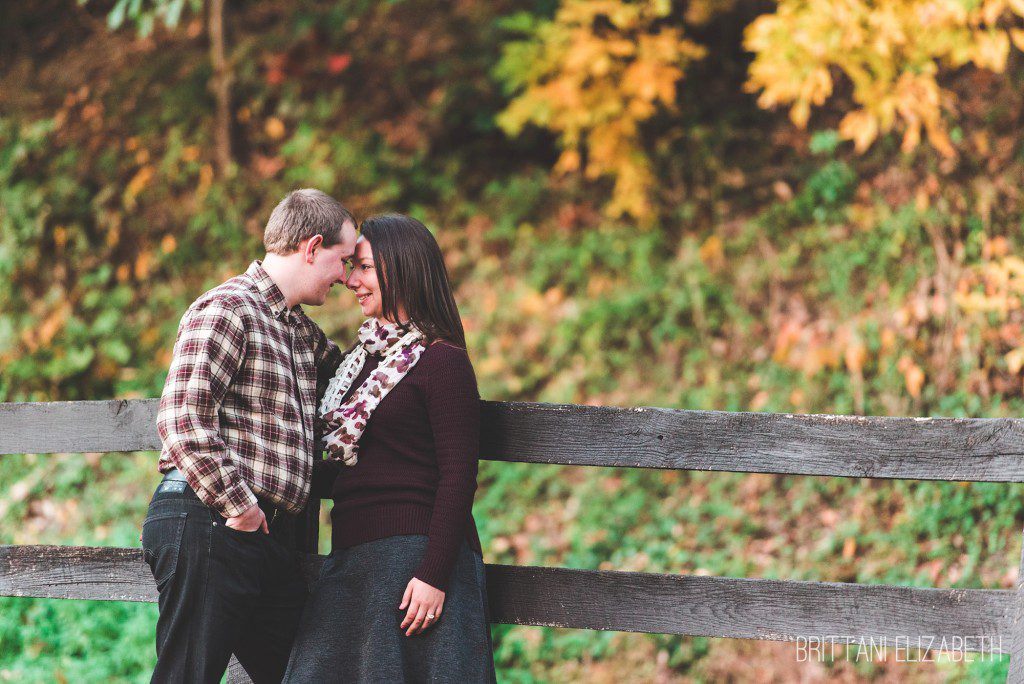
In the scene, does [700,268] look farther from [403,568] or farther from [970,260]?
[403,568]

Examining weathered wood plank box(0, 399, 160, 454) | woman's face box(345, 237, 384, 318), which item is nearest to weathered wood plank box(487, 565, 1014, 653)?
woman's face box(345, 237, 384, 318)

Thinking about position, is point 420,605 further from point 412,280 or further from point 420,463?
point 412,280

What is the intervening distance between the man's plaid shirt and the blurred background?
224 centimetres

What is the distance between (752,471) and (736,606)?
463 mm

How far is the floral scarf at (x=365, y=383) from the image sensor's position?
2.68 metres

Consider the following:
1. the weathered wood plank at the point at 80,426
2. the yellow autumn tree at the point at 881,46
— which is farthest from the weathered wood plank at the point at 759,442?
the yellow autumn tree at the point at 881,46

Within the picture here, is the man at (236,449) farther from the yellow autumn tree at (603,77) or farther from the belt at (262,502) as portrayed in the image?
the yellow autumn tree at (603,77)

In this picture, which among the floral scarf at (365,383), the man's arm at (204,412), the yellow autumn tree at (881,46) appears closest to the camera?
the man's arm at (204,412)

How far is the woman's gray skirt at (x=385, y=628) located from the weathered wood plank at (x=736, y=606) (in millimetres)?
424

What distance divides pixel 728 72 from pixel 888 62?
2394mm

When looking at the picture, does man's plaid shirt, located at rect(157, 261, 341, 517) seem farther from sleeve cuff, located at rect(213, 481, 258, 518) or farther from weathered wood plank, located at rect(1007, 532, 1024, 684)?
weathered wood plank, located at rect(1007, 532, 1024, 684)

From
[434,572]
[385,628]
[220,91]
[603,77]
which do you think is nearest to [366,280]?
[434,572]

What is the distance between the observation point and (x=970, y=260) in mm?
5922

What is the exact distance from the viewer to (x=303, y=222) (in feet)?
9.07
